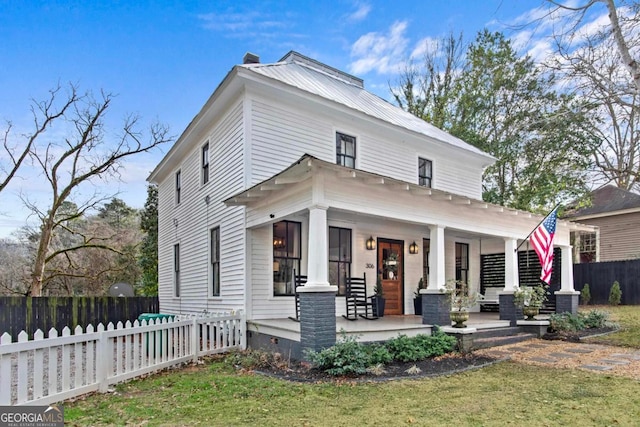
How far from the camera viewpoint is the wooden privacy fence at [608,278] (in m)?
16.1

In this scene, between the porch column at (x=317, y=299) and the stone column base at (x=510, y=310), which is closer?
the porch column at (x=317, y=299)

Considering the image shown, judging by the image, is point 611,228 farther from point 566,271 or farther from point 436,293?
point 436,293

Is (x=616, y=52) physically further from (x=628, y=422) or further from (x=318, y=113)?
(x=628, y=422)

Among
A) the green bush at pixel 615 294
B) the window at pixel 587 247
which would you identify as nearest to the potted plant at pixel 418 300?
the green bush at pixel 615 294

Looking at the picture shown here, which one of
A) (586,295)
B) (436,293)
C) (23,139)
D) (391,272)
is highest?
(23,139)

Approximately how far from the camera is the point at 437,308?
8.06 meters

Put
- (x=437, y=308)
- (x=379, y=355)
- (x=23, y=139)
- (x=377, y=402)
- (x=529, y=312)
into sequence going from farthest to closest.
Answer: (x=23, y=139) → (x=529, y=312) → (x=437, y=308) → (x=379, y=355) → (x=377, y=402)

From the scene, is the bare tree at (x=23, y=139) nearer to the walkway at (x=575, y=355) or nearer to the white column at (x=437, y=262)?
the white column at (x=437, y=262)

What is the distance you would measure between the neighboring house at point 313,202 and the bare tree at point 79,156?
6.06m

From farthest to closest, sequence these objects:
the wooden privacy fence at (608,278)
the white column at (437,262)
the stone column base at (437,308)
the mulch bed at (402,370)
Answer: the wooden privacy fence at (608,278) < the white column at (437,262) < the stone column base at (437,308) < the mulch bed at (402,370)

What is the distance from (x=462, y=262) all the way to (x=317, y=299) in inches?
318

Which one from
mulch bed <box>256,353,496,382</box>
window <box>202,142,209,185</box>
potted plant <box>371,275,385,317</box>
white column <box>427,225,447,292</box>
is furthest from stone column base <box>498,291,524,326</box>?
window <box>202,142,209,185</box>

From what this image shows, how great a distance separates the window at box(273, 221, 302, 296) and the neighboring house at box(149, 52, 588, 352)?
0.02 metres

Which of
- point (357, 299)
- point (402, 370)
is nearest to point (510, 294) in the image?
point (357, 299)
